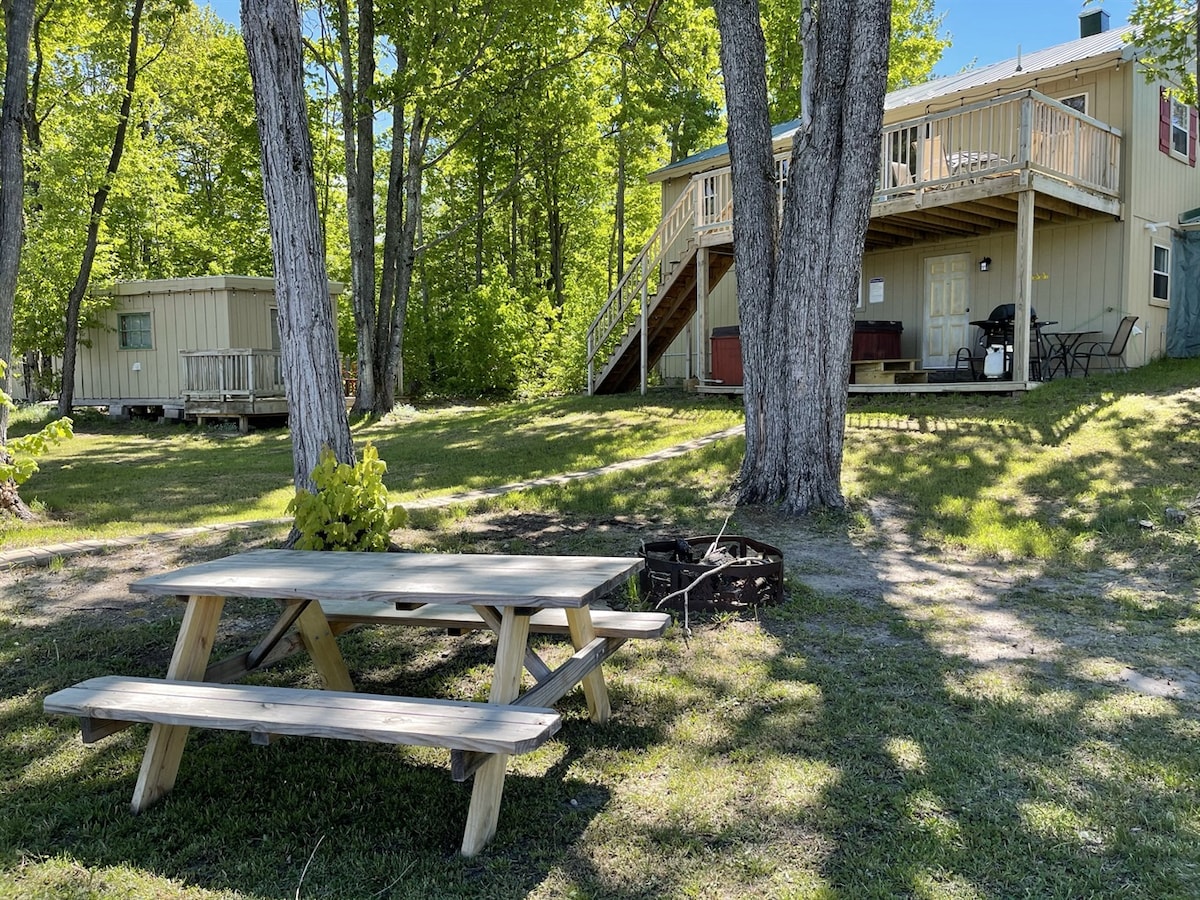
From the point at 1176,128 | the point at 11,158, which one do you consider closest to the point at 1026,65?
the point at 1176,128

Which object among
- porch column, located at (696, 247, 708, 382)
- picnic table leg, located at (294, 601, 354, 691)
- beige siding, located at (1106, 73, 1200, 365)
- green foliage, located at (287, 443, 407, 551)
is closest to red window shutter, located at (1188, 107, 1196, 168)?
beige siding, located at (1106, 73, 1200, 365)

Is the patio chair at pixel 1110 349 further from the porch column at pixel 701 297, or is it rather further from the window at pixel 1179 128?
the porch column at pixel 701 297

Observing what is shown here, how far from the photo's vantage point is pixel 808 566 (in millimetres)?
5602

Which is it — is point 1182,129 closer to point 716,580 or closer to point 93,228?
point 716,580

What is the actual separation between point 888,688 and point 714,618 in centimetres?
111

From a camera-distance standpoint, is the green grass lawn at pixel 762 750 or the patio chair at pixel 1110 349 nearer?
the green grass lawn at pixel 762 750

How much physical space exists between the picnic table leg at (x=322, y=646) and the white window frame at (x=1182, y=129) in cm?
1505

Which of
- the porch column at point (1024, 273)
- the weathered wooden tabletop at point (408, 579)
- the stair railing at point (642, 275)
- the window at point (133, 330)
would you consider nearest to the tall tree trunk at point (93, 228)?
the window at point (133, 330)

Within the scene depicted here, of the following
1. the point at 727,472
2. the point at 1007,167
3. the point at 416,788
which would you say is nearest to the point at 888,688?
the point at 416,788

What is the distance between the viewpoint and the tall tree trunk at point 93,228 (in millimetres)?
16453

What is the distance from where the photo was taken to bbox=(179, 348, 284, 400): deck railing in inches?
635

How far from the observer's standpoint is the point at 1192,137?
568 inches

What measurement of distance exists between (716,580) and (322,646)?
204 cm

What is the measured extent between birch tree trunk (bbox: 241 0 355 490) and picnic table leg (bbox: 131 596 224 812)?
2028 millimetres
